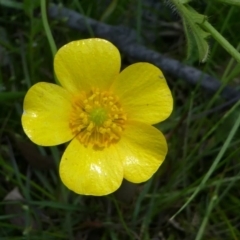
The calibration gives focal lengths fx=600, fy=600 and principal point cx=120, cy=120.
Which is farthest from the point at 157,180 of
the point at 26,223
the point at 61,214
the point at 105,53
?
the point at 105,53

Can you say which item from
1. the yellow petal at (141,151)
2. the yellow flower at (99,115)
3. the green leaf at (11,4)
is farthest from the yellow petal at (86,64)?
the green leaf at (11,4)

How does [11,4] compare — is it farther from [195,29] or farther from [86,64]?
[195,29]

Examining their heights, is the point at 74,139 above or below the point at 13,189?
above

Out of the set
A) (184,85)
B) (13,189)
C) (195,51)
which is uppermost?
(195,51)

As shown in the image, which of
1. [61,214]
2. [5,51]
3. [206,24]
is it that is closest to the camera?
[206,24]

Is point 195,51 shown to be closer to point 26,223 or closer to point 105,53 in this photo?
point 105,53

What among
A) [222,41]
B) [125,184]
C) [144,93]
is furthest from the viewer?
[125,184]

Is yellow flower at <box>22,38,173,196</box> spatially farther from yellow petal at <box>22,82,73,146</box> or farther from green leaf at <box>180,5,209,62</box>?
green leaf at <box>180,5,209,62</box>

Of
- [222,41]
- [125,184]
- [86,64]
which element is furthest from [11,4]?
[222,41]
